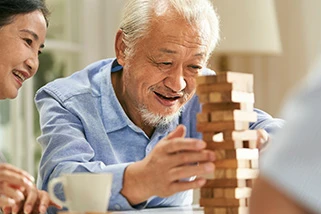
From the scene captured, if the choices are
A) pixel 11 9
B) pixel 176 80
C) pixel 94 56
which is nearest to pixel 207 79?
pixel 176 80

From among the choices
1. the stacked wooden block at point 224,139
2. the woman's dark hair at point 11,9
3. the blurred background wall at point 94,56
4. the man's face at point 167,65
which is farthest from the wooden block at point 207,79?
the blurred background wall at point 94,56

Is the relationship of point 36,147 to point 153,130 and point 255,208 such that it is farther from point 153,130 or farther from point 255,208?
point 255,208

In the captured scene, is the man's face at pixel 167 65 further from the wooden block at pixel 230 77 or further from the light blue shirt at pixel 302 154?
the light blue shirt at pixel 302 154

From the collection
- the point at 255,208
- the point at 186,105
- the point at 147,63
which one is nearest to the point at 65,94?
the point at 147,63

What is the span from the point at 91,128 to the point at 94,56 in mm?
2018

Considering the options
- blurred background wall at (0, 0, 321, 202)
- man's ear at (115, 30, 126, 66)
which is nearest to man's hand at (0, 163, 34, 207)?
man's ear at (115, 30, 126, 66)

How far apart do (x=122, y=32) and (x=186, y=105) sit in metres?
0.31

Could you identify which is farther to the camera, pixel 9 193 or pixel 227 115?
pixel 9 193

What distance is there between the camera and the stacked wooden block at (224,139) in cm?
129

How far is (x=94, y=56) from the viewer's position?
394 centimetres

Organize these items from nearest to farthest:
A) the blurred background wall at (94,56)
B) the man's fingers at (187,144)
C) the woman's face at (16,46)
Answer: the man's fingers at (187,144)
the woman's face at (16,46)
the blurred background wall at (94,56)

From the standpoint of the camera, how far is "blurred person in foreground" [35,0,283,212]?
1.87 metres

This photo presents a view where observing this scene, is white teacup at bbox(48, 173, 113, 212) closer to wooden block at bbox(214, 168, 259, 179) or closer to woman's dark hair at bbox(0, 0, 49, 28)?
wooden block at bbox(214, 168, 259, 179)

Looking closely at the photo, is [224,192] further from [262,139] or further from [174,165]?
[262,139]
